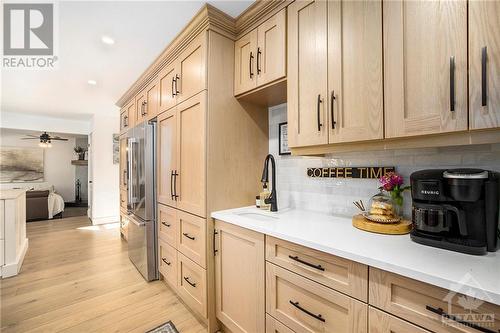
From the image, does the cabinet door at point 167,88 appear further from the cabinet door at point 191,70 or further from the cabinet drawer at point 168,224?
the cabinet drawer at point 168,224

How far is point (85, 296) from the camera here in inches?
83.0

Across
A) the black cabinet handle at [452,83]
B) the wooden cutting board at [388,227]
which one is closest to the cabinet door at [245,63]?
the black cabinet handle at [452,83]

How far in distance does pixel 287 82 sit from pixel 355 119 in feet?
1.82

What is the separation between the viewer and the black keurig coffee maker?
850 mm

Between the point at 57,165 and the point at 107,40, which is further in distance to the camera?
the point at 57,165

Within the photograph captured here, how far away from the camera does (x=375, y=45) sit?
106 cm

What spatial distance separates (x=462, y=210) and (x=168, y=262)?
230cm

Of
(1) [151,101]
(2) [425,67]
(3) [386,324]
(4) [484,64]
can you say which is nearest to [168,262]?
(1) [151,101]

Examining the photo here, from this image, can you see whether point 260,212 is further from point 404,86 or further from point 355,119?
point 404,86

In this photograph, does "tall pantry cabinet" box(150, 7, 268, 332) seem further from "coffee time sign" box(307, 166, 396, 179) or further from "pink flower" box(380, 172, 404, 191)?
"pink flower" box(380, 172, 404, 191)

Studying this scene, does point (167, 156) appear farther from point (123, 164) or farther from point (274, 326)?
point (123, 164)

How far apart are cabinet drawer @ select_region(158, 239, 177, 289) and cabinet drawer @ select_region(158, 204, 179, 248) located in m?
0.07

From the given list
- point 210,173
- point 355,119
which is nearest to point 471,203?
point 355,119

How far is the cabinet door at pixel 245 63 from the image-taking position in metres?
1.63
